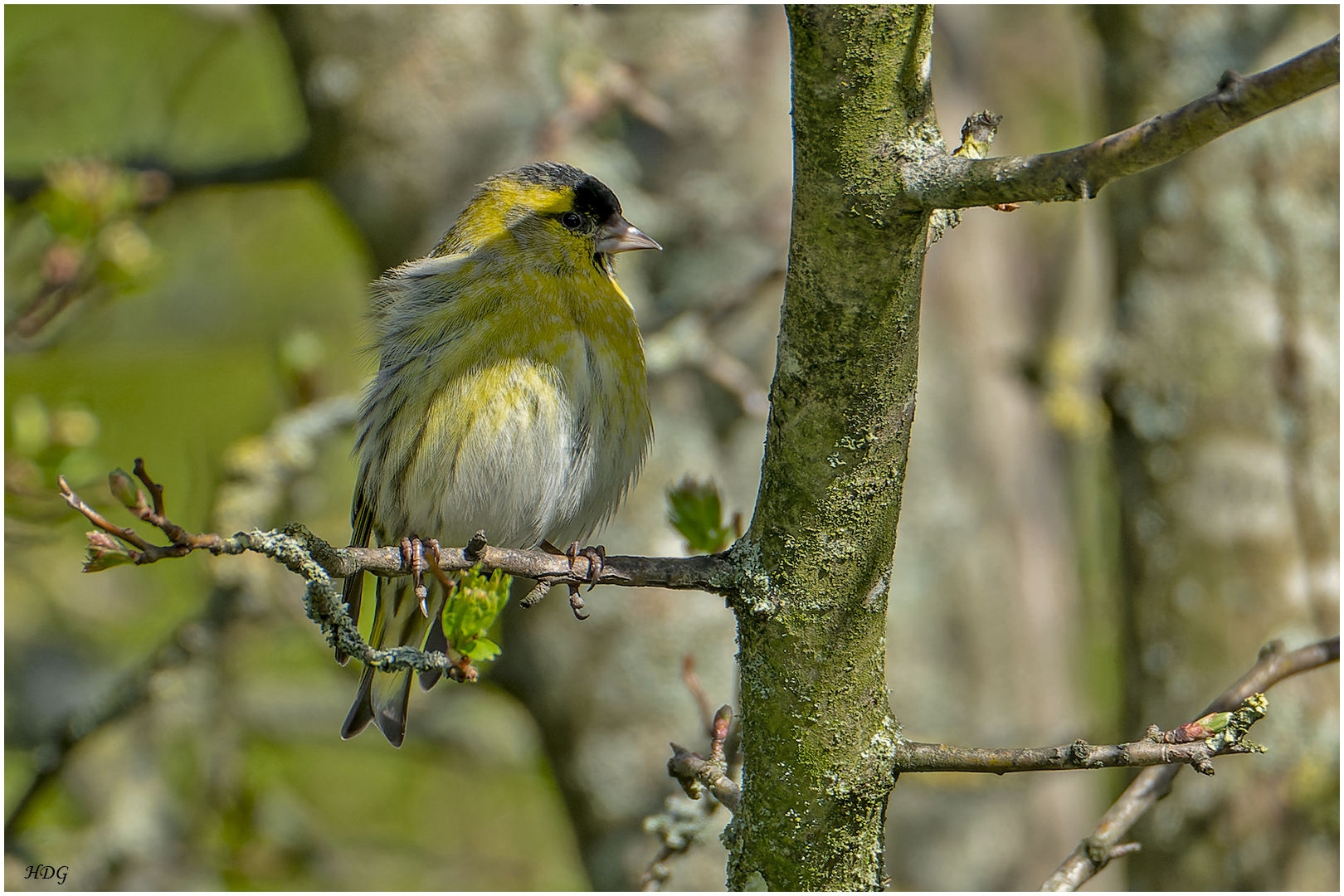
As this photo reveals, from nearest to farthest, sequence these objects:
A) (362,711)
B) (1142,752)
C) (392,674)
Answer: (1142,752)
(362,711)
(392,674)

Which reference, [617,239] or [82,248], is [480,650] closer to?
[617,239]

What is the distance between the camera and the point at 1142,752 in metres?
1.44

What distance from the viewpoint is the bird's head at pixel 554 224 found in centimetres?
299

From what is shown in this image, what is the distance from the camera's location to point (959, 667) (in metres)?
3.95

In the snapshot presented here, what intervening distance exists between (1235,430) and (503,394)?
222 cm

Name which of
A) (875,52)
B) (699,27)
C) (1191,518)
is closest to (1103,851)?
(875,52)

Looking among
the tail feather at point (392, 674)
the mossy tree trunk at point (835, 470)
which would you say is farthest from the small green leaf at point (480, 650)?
the tail feather at point (392, 674)

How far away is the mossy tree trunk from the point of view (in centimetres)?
134

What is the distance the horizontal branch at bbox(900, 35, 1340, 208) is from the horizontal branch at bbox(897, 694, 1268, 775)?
71cm

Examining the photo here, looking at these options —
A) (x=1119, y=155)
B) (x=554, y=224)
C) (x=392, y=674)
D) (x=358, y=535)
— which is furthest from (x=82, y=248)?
(x=1119, y=155)

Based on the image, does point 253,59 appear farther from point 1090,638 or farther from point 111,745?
point 1090,638

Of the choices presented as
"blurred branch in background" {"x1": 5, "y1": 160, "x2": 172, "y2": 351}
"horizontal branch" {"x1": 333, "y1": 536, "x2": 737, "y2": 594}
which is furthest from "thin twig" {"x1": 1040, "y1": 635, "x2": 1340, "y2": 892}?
"blurred branch in background" {"x1": 5, "y1": 160, "x2": 172, "y2": 351}

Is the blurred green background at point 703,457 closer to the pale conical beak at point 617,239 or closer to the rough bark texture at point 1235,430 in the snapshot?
the rough bark texture at point 1235,430

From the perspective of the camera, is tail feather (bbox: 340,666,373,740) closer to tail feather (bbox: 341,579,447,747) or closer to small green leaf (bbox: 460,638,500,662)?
tail feather (bbox: 341,579,447,747)
